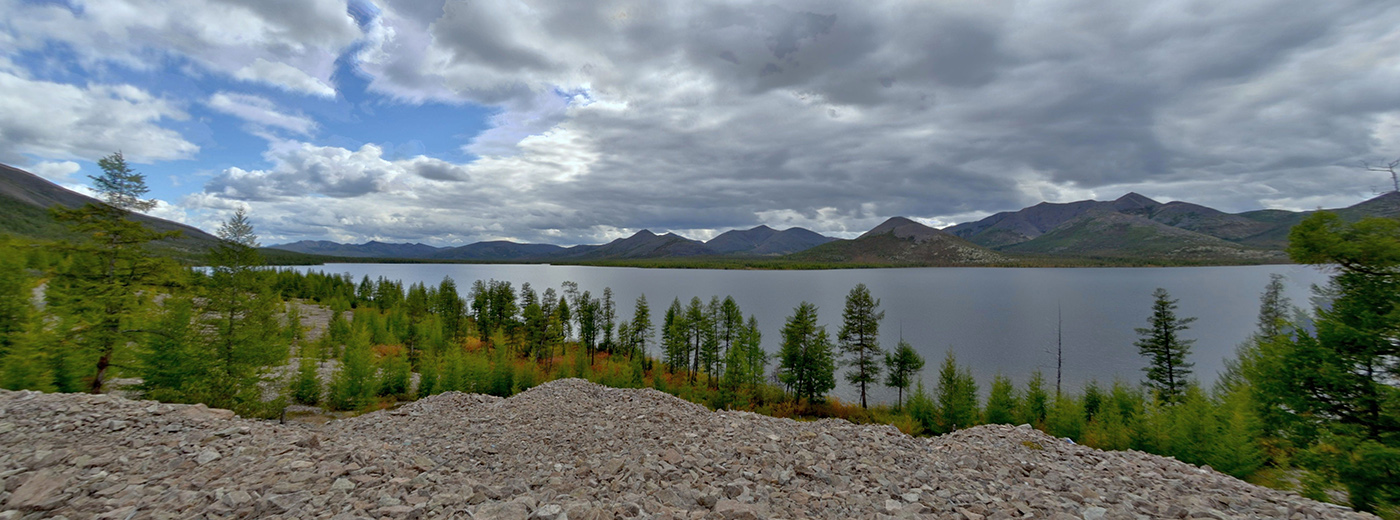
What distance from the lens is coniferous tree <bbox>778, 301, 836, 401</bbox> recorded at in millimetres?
39719

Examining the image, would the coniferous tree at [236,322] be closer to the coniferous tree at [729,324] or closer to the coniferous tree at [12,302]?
the coniferous tree at [12,302]

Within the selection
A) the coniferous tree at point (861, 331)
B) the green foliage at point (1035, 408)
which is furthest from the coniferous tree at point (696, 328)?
→ the green foliage at point (1035, 408)

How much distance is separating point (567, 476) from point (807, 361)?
1272 inches

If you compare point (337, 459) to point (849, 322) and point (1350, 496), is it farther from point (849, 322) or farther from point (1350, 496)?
point (849, 322)

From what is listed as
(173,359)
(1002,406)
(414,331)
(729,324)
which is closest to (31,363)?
(173,359)

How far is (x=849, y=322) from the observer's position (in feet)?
131

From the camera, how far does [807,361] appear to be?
132 feet

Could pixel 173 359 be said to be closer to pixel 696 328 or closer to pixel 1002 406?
pixel 696 328

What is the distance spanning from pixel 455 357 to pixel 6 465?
88.5 ft

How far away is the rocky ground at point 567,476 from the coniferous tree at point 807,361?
82.5ft

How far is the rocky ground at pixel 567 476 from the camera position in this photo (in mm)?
7359

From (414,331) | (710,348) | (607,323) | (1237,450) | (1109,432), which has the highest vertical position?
(1237,450)

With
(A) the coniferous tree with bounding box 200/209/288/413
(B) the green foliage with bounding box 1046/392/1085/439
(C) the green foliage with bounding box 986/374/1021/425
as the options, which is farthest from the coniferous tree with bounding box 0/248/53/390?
(B) the green foliage with bounding box 1046/392/1085/439

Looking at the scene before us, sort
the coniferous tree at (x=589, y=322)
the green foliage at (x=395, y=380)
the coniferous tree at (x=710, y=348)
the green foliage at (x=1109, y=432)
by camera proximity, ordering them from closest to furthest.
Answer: the green foliage at (x=1109, y=432) → the green foliage at (x=395, y=380) → the coniferous tree at (x=710, y=348) → the coniferous tree at (x=589, y=322)
